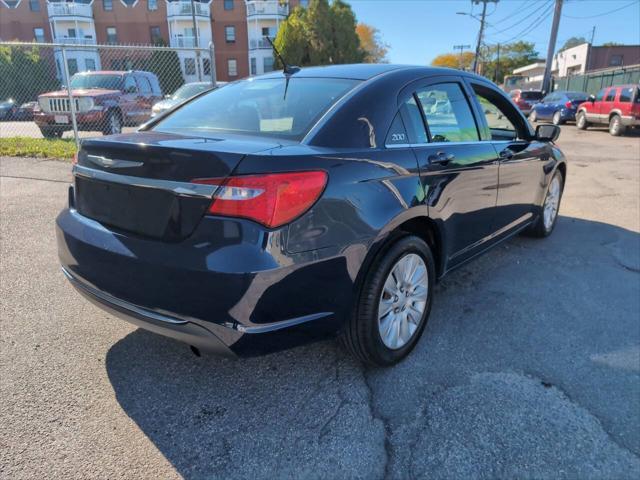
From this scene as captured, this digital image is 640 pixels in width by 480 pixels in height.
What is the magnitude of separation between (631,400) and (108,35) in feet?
182

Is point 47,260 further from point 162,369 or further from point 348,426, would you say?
point 348,426

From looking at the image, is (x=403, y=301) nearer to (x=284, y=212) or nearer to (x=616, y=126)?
(x=284, y=212)

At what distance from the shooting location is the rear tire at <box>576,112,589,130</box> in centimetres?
1927

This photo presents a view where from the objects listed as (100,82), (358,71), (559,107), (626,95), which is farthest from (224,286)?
(559,107)

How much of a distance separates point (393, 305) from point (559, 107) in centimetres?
2242

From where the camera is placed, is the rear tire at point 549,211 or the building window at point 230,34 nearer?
the rear tire at point 549,211

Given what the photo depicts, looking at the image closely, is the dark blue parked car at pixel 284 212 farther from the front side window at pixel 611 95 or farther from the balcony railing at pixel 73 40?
the balcony railing at pixel 73 40

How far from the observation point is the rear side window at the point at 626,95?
16.3 m

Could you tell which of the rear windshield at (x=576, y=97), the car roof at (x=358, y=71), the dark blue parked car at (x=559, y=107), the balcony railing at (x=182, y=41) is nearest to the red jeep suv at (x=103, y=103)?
the car roof at (x=358, y=71)

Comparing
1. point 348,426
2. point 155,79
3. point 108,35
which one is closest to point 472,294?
point 348,426

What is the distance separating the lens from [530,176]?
437 cm

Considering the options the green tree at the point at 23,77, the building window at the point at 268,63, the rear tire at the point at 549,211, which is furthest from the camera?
the building window at the point at 268,63

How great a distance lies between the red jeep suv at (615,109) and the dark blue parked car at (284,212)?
1641 centimetres

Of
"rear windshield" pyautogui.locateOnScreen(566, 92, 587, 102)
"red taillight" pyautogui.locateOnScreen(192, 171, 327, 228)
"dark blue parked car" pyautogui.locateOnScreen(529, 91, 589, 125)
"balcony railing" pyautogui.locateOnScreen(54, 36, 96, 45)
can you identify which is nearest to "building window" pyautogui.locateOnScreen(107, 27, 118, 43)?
"balcony railing" pyautogui.locateOnScreen(54, 36, 96, 45)
